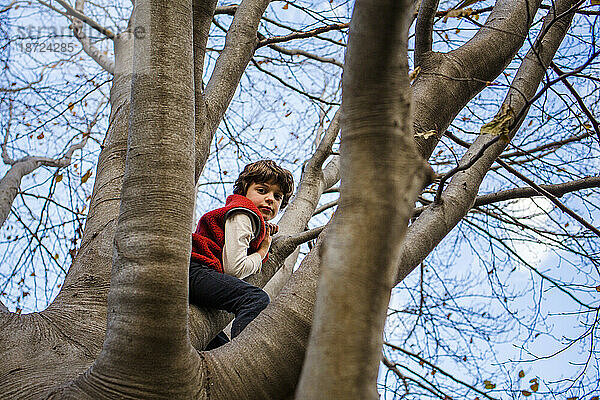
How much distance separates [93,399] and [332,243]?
2.50 ft

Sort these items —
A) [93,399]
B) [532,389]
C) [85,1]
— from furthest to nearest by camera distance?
[85,1] → [532,389] → [93,399]

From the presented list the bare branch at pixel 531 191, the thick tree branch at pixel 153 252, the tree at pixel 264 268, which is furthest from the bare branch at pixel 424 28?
the thick tree branch at pixel 153 252

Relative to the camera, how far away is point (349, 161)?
1.08 meters

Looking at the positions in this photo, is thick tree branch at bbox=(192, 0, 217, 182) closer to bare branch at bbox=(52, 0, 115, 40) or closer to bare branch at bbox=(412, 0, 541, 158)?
bare branch at bbox=(412, 0, 541, 158)

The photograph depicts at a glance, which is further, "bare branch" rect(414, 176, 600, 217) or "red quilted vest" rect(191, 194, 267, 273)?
"red quilted vest" rect(191, 194, 267, 273)

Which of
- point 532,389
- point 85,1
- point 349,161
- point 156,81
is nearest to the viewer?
point 349,161

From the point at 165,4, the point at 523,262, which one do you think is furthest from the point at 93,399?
the point at 523,262

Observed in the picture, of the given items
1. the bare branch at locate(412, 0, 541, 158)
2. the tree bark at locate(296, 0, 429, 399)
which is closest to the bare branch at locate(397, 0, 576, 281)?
the bare branch at locate(412, 0, 541, 158)

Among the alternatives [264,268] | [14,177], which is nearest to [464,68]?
[264,268]

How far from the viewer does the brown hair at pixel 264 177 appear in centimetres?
314

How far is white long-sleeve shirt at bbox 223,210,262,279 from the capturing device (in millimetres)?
2490

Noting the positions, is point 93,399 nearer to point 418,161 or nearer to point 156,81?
point 156,81

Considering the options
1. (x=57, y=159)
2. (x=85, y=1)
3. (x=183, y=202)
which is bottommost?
(x=183, y=202)

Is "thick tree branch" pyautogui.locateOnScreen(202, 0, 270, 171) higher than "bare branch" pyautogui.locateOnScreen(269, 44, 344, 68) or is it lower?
lower
